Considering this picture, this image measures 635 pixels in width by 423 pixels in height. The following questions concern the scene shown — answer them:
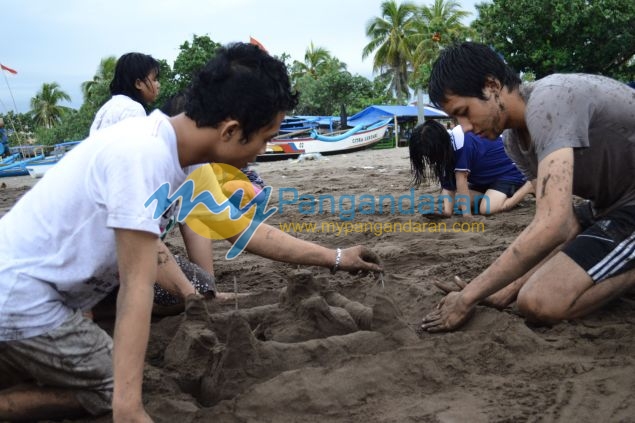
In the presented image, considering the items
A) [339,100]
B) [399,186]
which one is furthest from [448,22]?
[399,186]

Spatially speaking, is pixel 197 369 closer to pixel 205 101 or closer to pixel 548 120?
pixel 205 101

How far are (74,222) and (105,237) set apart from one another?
89 millimetres

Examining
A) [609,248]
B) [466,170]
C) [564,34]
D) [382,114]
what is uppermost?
[564,34]

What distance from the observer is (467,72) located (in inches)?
91.0

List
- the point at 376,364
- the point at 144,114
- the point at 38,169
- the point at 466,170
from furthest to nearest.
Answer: the point at 38,169 < the point at 466,170 < the point at 144,114 < the point at 376,364

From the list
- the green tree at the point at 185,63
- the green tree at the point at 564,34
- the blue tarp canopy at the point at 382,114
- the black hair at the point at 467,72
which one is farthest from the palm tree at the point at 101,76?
the black hair at the point at 467,72

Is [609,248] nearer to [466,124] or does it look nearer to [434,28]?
[466,124]

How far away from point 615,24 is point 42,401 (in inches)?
701

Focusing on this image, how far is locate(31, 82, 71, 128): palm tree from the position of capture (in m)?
43.5

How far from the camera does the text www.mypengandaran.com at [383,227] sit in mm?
4635

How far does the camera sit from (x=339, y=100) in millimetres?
32344

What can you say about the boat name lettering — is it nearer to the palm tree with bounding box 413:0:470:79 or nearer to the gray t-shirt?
the palm tree with bounding box 413:0:470:79

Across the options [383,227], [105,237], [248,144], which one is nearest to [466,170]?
[383,227]

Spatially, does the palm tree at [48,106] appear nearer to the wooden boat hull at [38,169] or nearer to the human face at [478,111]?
the wooden boat hull at [38,169]
